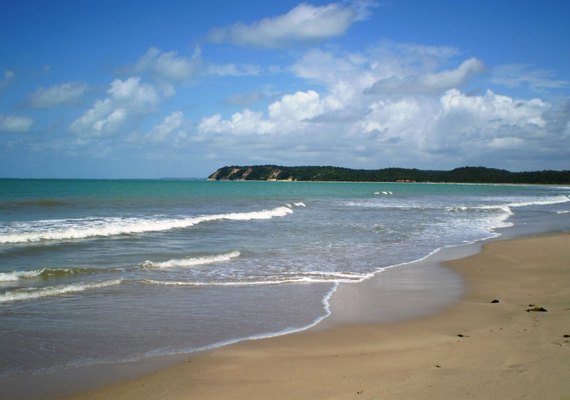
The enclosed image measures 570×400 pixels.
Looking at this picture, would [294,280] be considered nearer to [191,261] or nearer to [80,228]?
[191,261]

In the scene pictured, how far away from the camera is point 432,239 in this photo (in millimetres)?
20531

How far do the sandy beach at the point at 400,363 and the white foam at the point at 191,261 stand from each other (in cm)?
694

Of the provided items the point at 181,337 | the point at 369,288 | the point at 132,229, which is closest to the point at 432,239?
the point at 369,288

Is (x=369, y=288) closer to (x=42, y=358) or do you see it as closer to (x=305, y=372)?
(x=305, y=372)

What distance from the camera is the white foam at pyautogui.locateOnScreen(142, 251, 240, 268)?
13477 millimetres

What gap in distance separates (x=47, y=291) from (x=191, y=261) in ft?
15.7

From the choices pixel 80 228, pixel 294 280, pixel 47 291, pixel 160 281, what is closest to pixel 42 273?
pixel 47 291

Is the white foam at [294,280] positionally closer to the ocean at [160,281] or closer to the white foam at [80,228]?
the ocean at [160,281]

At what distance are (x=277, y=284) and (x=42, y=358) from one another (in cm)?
591

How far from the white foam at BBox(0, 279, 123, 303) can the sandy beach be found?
16.8 ft

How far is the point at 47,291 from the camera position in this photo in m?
10.1

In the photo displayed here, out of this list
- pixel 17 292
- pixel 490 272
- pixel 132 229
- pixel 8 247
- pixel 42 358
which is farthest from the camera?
pixel 132 229

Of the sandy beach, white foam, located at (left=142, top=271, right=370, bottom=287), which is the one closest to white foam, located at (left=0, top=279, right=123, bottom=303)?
white foam, located at (left=142, top=271, right=370, bottom=287)

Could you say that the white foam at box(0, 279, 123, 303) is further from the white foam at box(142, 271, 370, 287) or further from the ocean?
the white foam at box(142, 271, 370, 287)
